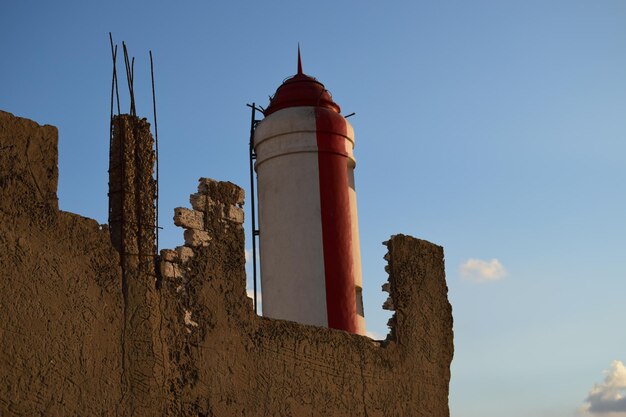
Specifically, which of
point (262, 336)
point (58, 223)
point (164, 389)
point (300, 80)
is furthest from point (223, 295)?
point (300, 80)

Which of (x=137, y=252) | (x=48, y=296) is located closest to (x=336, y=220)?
(x=137, y=252)

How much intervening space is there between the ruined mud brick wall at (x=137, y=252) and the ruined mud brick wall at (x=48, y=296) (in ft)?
0.33

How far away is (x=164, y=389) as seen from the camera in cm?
641

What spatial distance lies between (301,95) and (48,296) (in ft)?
26.8

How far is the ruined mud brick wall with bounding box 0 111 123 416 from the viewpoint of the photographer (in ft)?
18.6

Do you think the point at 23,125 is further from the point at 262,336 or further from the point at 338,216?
the point at 338,216

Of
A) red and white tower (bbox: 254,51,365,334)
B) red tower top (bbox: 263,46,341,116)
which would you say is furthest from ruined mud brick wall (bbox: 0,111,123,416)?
red tower top (bbox: 263,46,341,116)

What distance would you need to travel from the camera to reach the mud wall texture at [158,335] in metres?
5.79

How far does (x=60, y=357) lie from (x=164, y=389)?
84 centimetres

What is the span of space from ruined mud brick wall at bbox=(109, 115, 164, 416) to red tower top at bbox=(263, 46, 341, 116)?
6.67 meters

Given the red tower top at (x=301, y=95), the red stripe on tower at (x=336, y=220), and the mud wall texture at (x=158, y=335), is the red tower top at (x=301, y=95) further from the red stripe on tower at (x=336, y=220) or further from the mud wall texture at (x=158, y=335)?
the mud wall texture at (x=158, y=335)

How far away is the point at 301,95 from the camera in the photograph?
13617mm

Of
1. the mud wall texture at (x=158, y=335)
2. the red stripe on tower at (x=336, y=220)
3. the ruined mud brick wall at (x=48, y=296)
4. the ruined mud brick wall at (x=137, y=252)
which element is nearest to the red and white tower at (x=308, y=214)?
the red stripe on tower at (x=336, y=220)

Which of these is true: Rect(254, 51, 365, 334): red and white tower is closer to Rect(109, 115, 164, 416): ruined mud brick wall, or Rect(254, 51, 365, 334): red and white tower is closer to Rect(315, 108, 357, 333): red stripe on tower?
Rect(315, 108, 357, 333): red stripe on tower
